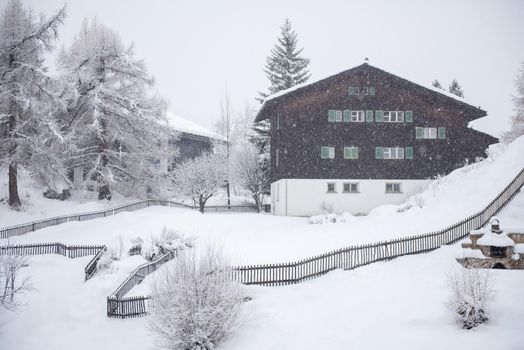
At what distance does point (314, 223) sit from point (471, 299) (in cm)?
1719

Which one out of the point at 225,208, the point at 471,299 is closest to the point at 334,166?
the point at 225,208

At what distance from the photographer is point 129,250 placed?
18.6 meters

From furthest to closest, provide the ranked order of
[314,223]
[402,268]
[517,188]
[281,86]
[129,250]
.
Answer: [281,86]
[314,223]
[517,188]
[129,250]
[402,268]

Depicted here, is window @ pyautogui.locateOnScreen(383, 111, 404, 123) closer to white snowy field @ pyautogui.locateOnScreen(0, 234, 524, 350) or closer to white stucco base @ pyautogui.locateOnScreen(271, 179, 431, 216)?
white stucco base @ pyautogui.locateOnScreen(271, 179, 431, 216)

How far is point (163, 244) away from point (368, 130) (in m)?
21.3

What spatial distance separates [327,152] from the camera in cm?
3406

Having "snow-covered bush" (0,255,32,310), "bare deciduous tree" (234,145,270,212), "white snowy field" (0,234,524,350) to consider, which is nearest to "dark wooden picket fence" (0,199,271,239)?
"white snowy field" (0,234,524,350)

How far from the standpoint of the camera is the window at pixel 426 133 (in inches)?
1364

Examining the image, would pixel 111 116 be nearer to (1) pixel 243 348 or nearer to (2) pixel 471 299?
(1) pixel 243 348

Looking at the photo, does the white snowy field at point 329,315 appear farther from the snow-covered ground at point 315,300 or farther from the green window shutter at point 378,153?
the green window shutter at point 378,153

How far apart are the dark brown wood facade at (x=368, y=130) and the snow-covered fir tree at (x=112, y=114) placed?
9838 millimetres

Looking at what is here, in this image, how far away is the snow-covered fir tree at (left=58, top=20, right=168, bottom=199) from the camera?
3066cm

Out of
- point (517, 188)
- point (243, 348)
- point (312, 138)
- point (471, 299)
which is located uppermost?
point (312, 138)

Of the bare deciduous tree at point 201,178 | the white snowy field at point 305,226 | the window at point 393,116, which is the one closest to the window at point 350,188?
the white snowy field at point 305,226
